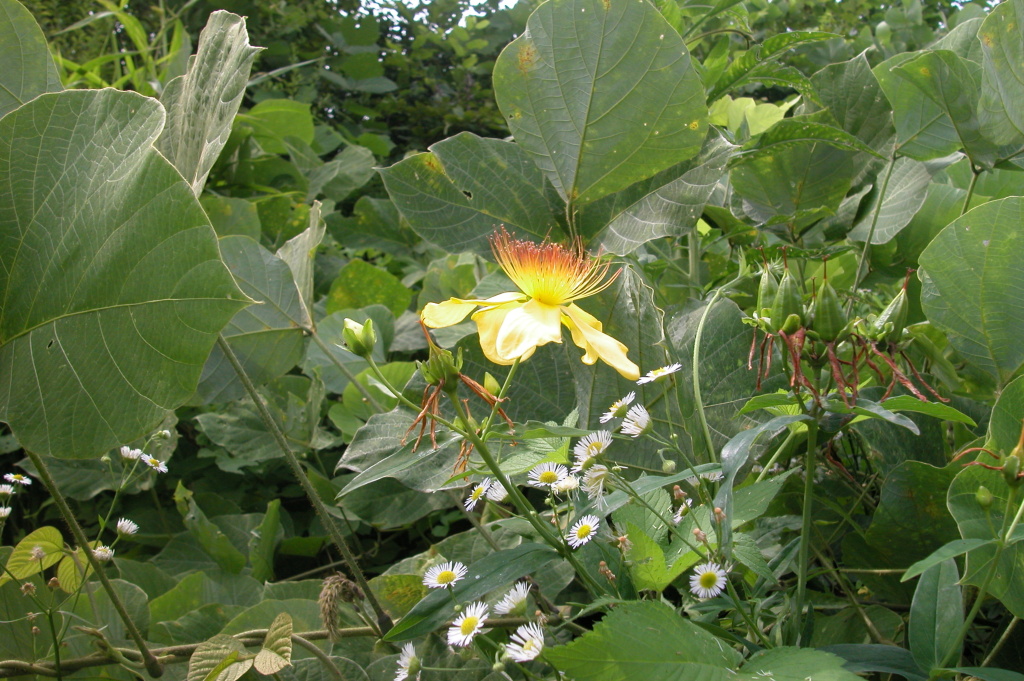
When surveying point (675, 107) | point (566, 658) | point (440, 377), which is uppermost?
point (675, 107)

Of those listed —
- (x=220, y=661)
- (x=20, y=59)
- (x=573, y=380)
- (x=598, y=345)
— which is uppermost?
(x=20, y=59)

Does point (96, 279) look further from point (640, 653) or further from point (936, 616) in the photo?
point (936, 616)

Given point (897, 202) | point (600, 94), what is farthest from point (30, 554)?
point (897, 202)

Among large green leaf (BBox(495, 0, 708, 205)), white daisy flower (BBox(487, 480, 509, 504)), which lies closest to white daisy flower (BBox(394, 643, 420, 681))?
white daisy flower (BBox(487, 480, 509, 504))

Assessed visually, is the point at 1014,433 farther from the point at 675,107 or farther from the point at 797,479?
the point at 675,107

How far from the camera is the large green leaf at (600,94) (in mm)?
650

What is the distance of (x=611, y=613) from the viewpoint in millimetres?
427

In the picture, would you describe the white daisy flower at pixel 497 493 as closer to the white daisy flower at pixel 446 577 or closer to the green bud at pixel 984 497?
the white daisy flower at pixel 446 577

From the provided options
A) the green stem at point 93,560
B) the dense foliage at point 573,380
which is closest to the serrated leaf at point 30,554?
the dense foliage at point 573,380

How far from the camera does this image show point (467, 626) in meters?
0.50

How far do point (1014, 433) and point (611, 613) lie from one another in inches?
11.0

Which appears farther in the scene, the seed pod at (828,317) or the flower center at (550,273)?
the flower center at (550,273)

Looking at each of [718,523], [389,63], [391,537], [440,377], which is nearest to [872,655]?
[718,523]

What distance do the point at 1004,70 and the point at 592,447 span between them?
48cm
